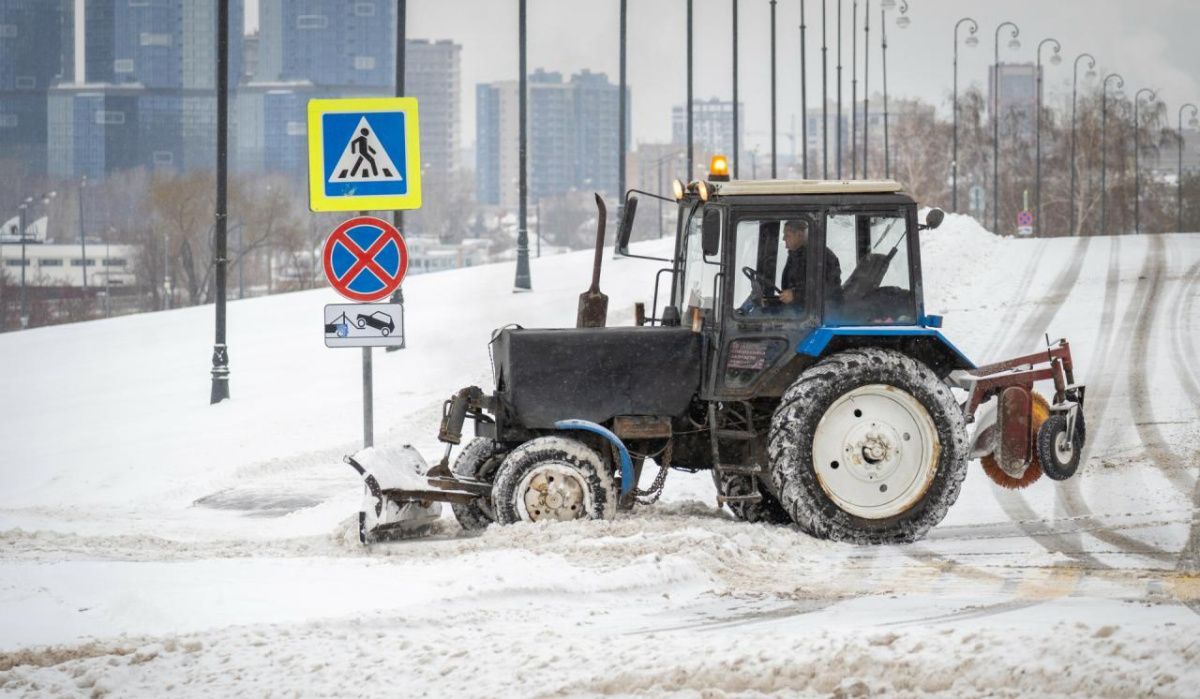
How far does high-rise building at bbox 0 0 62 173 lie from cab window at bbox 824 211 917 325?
270 ft

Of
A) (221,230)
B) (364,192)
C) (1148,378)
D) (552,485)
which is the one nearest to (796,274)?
(552,485)

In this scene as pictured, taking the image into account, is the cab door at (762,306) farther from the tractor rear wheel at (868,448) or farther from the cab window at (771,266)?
the tractor rear wheel at (868,448)

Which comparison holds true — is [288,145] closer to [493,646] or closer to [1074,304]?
[1074,304]

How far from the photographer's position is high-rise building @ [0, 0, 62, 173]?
295 feet

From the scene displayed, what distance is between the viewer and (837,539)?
10016 millimetres

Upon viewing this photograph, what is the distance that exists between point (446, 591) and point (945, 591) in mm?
2566

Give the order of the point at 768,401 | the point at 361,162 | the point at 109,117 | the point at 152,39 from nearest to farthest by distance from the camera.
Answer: the point at 768,401, the point at 361,162, the point at 109,117, the point at 152,39

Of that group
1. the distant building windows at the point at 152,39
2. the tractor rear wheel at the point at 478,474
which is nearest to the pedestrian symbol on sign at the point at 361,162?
the tractor rear wheel at the point at 478,474

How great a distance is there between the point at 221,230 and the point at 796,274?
12876 millimetres

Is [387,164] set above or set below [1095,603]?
above

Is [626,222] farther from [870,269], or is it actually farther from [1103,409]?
[1103,409]

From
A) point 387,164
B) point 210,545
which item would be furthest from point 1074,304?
point 210,545

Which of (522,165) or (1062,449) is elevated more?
(522,165)

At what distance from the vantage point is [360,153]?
40.2 ft
